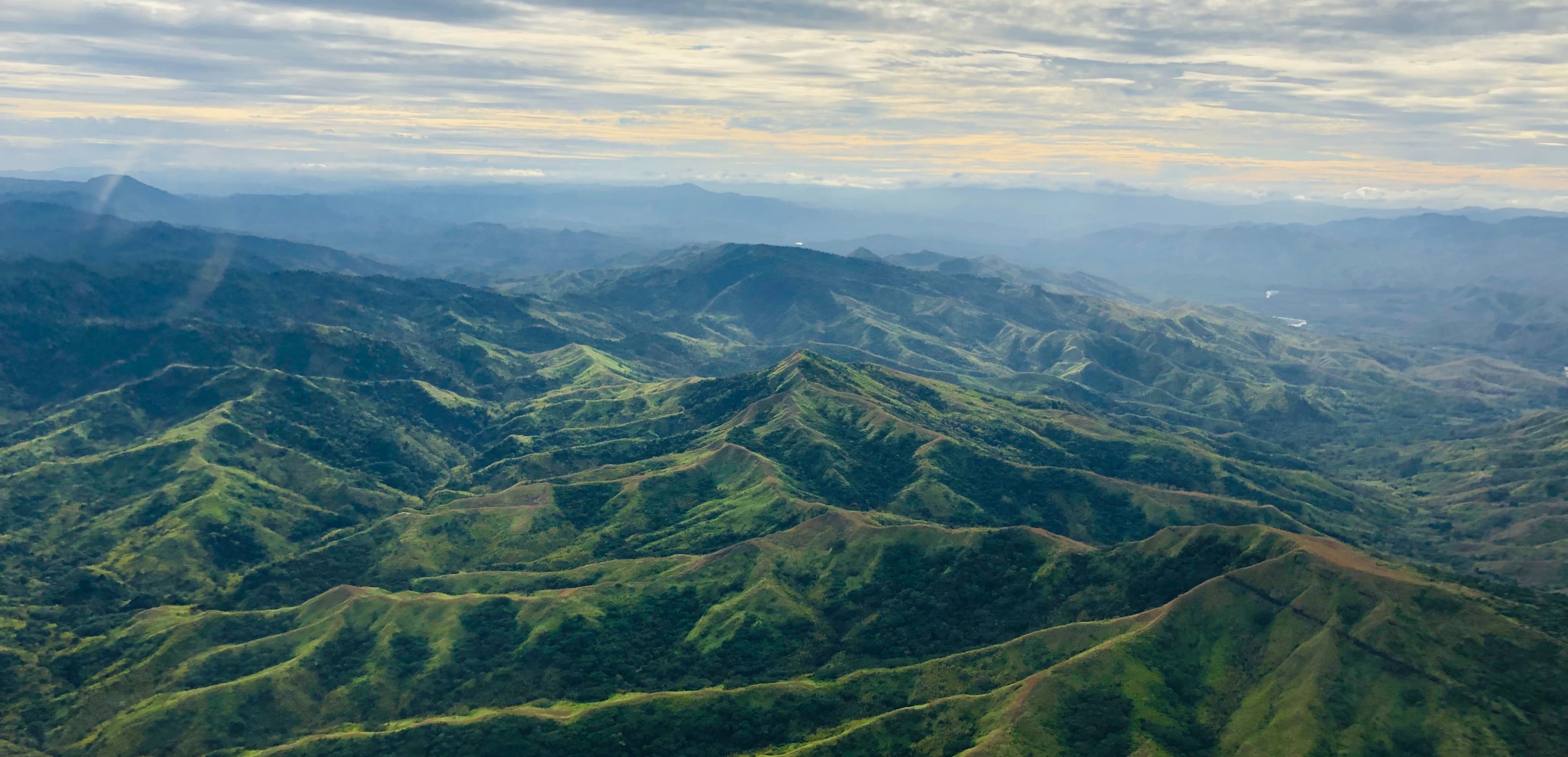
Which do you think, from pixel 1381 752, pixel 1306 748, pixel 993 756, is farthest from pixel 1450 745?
pixel 993 756

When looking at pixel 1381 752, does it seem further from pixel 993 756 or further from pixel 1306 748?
pixel 993 756

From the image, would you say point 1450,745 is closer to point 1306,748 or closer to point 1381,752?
point 1381,752

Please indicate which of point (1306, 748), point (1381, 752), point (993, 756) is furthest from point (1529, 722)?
point (993, 756)

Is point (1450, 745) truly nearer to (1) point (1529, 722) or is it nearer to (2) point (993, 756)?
(1) point (1529, 722)

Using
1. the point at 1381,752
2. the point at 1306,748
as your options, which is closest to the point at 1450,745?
the point at 1381,752

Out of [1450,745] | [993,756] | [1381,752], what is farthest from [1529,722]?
[993,756]

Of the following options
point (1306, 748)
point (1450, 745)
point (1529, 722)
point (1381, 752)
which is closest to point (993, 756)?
point (1306, 748)
